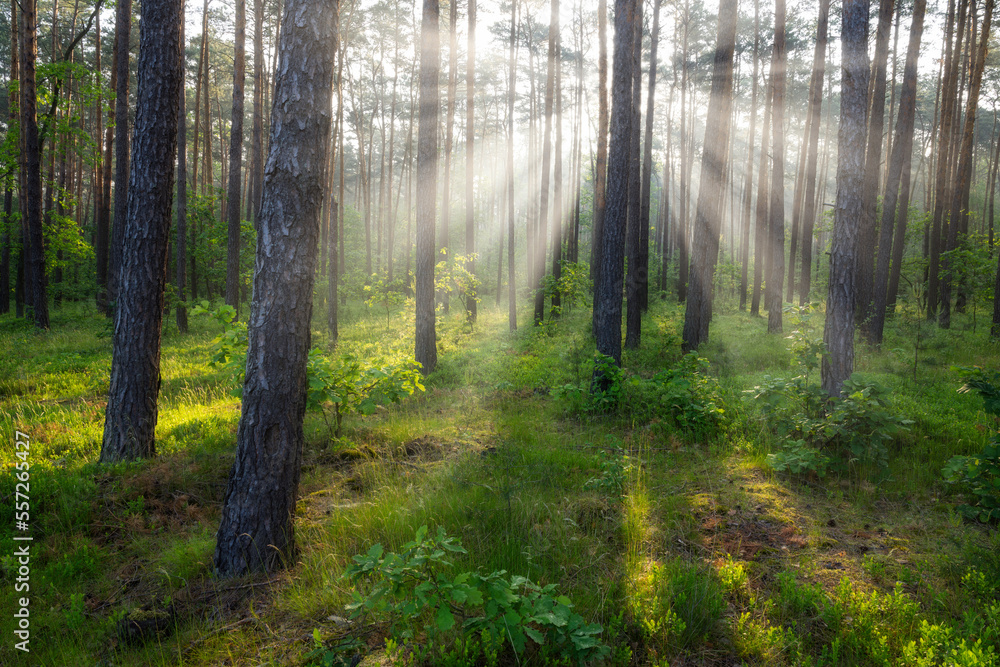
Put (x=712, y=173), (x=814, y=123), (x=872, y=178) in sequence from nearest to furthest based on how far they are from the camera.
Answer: (x=712, y=173) < (x=872, y=178) < (x=814, y=123)

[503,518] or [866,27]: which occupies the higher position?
[866,27]

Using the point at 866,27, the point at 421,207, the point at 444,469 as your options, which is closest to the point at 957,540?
the point at 444,469

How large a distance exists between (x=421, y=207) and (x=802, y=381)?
673 cm

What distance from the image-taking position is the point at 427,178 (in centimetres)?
879

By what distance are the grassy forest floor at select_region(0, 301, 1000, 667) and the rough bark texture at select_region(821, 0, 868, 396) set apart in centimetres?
41

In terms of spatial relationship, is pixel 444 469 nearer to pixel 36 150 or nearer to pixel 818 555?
pixel 818 555

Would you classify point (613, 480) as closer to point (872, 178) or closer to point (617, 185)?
point (617, 185)

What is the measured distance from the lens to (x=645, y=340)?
501 inches

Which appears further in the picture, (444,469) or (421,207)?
(421,207)

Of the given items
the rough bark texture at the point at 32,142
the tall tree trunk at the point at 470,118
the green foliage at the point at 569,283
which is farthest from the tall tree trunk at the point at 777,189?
the rough bark texture at the point at 32,142

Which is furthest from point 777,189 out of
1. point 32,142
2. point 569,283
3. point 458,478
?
point 32,142

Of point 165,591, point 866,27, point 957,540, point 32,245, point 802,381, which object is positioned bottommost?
point 165,591

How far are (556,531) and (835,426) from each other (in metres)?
3.26

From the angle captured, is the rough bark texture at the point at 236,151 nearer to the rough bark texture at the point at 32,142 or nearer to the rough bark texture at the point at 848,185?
the rough bark texture at the point at 32,142
